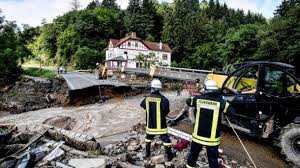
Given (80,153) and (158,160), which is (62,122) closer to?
(80,153)

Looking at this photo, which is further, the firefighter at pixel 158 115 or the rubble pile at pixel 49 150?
the firefighter at pixel 158 115

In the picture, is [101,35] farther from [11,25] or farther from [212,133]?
[212,133]

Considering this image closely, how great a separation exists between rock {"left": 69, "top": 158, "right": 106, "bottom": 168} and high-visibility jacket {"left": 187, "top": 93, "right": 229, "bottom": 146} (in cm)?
209

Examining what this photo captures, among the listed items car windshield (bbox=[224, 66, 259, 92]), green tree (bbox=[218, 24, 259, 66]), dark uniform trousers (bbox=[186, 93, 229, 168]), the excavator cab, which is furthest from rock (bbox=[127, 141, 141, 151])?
green tree (bbox=[218, 24, 259, 66])

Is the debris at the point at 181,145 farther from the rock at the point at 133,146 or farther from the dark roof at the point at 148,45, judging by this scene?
the dark roof at the point at 148,45

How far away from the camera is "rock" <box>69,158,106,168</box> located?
5.48 metres

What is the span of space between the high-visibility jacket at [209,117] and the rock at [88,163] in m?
2.09

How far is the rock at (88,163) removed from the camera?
548cm

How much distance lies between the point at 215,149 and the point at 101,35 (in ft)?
219

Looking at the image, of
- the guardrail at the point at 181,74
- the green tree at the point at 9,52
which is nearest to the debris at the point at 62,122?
the guardrail at the point at 181,74

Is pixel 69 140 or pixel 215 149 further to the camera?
pixel 69 140

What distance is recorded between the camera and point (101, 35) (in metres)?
68.8

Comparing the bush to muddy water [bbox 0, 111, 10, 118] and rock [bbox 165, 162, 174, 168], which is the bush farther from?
rock [bbox 165, 162, 174, 168]

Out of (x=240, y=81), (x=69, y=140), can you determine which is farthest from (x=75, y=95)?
(x=240, y=81)
